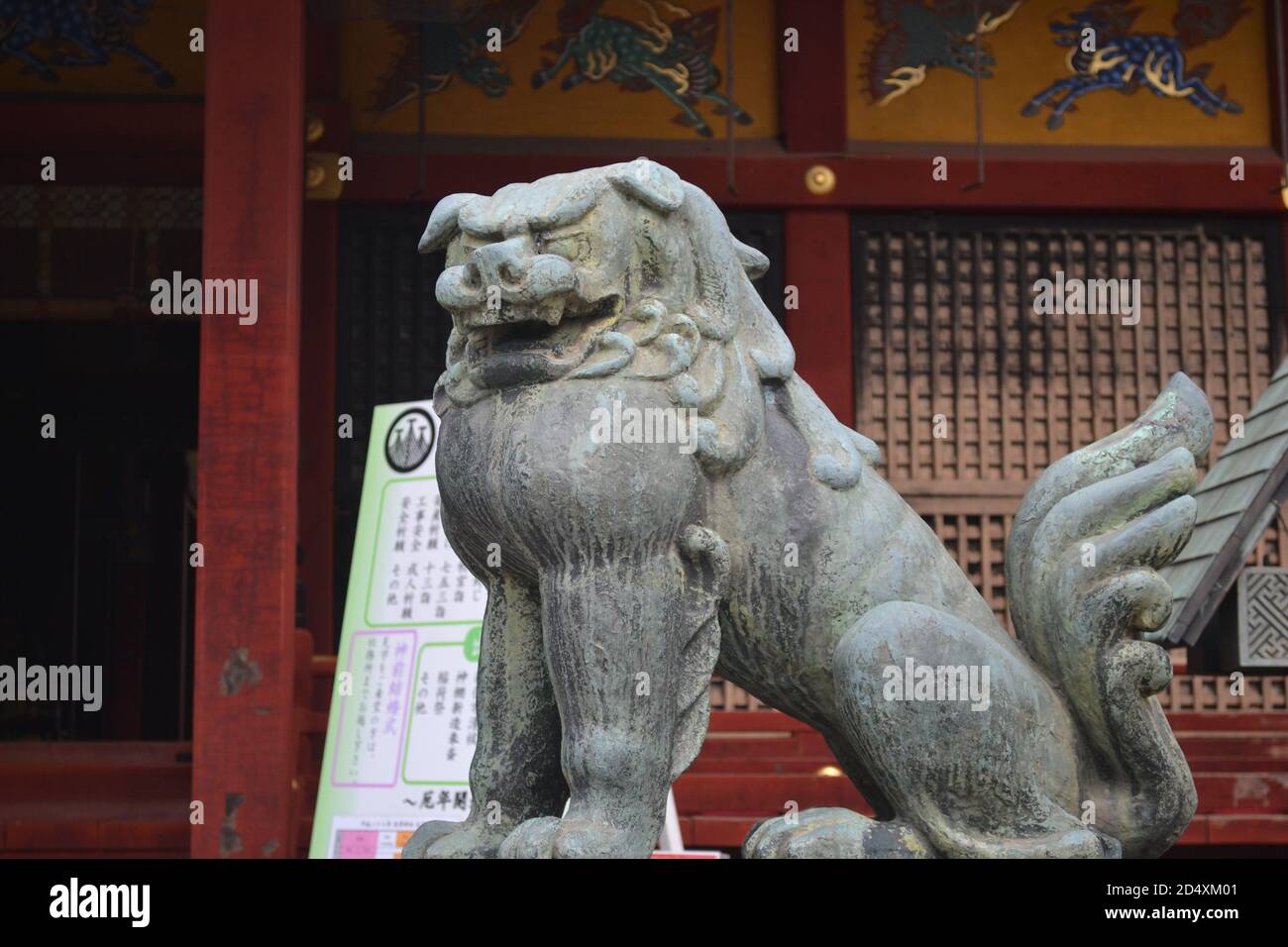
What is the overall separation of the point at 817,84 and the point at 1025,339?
1.28 m

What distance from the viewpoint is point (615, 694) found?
8.39 ft

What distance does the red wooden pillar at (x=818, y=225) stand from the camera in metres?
6.64

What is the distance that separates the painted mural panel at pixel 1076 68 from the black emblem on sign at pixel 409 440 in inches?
93.9

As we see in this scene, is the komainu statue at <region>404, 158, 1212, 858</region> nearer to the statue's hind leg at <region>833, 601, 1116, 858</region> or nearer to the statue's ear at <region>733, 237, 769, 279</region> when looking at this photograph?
the statue's hind leg at <region>833, 601, 1116, 858</region>

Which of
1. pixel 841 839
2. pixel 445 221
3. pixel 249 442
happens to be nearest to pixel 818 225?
pixel 249 442

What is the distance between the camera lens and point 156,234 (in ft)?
23.4

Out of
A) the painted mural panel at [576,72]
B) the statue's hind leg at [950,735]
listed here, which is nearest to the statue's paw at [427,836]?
the statue's hind leg at [950,735]

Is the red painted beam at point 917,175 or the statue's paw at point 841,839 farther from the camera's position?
the red painted beam at point 917,175

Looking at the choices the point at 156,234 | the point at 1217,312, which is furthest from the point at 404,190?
the point at 1217,312

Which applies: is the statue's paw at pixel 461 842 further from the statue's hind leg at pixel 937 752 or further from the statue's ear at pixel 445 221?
the statue's ear at pixel 445 221

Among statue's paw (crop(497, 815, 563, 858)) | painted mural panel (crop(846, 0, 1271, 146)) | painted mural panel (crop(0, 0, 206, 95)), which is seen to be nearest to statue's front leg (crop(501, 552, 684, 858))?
statue's paw (crop(497, 815, 563, 858))

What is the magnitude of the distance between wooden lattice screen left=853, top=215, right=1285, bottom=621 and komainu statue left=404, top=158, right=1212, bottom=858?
3965 millimetres

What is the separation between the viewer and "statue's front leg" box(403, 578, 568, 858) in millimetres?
2727
